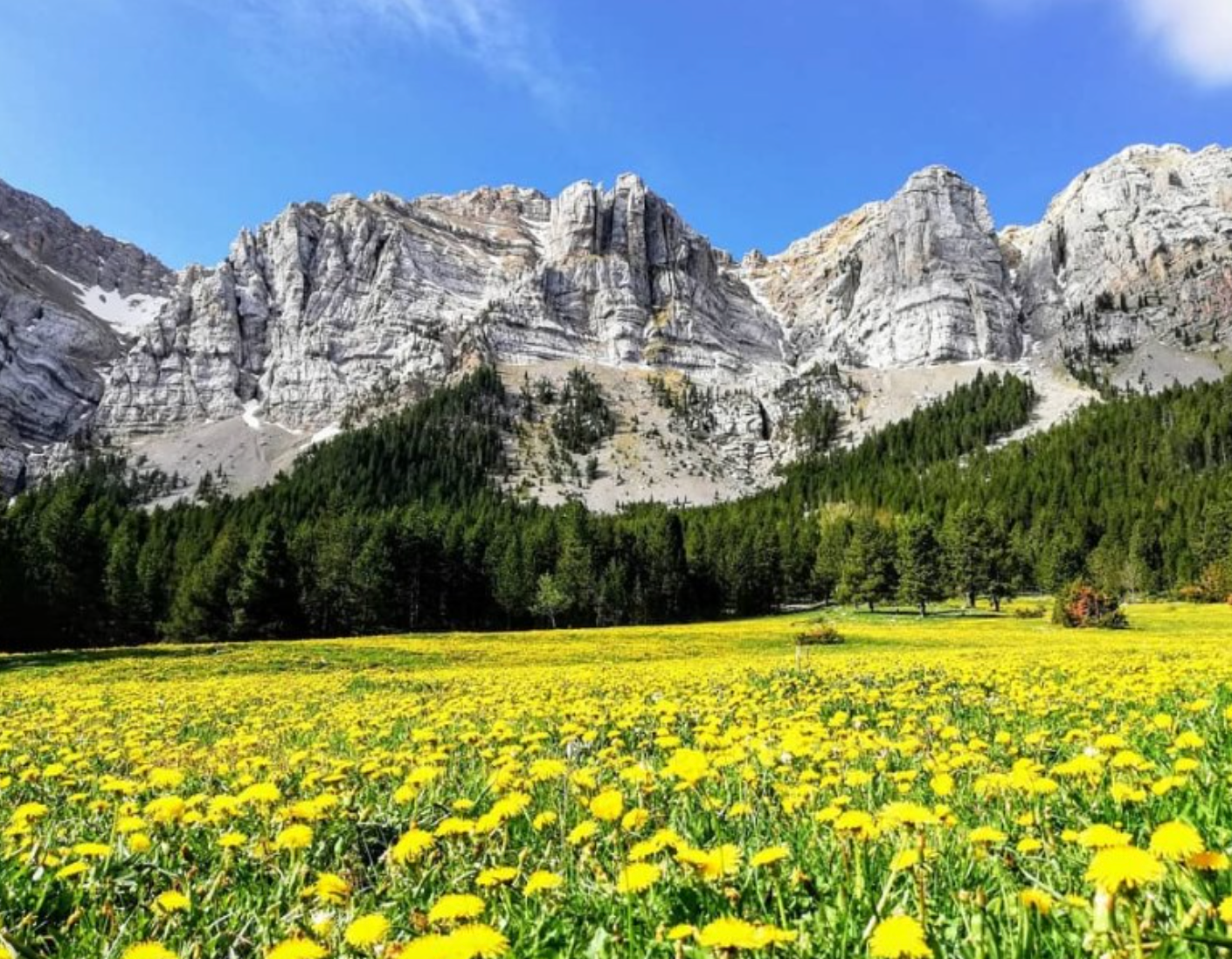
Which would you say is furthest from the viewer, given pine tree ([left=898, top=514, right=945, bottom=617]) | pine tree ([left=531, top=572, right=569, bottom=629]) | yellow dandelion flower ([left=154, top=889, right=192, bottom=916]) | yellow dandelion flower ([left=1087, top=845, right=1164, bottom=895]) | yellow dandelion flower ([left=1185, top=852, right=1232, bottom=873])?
pine tree ([left=531, top=572, right=569, bottom=629])

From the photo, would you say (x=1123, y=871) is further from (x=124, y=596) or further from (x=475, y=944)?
(x=124, y=596)

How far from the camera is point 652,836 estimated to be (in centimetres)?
383

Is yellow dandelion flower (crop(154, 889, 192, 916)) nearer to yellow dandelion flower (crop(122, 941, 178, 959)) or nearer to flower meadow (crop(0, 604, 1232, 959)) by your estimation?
flower meadow (crop(0, 604, 1232, 959))

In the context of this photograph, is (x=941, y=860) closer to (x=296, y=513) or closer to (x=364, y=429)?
(x=296, y=513)

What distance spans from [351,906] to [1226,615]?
68652 millimetres

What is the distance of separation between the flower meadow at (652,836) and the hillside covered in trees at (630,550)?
62.6 meters

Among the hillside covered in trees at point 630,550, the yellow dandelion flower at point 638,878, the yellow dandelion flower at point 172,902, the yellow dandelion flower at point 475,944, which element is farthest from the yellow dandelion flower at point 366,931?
the hillside covered in trees at point 630,550

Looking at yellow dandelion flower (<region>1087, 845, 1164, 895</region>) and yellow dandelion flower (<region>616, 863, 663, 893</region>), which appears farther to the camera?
yellow dandelion flower (<region>616, 863, 663, 893</region>)

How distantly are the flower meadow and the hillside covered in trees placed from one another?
62.6 metres

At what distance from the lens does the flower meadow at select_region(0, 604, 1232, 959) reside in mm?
2180

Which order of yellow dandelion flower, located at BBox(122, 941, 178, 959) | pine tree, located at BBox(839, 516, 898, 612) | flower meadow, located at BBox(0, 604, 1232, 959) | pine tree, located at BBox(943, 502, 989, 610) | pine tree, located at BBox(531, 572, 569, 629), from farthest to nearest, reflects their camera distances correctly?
1. pine tree, located at BBox(839, 516, 898, 612)
2. pine tree, located at BBox(943, 502, 989, 610)
3. pine tree, located at BBox(531, 572, 569, 629)
4. flower meadow, located at BBox(0, 604, 1232, 959)
5. yellow dandelion flower, located at BBox(122, 941, 178, 959)

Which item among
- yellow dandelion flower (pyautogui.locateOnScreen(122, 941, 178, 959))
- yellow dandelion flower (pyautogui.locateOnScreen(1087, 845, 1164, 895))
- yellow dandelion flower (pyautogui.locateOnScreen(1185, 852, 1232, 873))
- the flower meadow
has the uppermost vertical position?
yellow dandelion flower (pyautogui.locateOnScreen(1087, 845, 1164, 895))

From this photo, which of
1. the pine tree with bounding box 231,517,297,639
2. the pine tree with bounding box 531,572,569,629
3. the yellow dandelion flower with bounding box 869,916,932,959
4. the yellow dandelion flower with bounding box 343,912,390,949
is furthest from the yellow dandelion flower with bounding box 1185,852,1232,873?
the pine tree with bounding box 531,572,569,629

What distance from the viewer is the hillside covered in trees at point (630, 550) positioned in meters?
69.0
